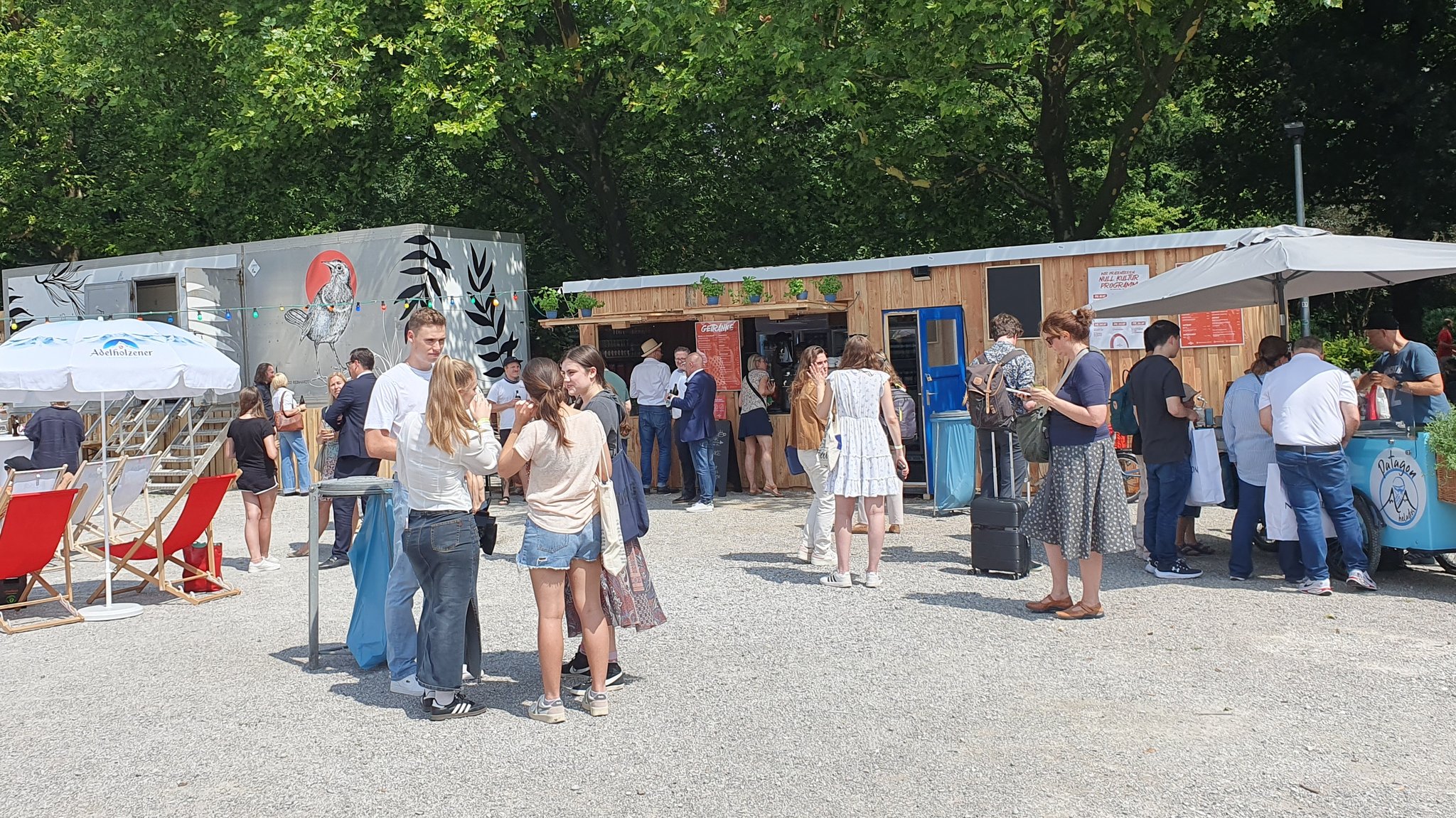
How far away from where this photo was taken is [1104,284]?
40.3 feet

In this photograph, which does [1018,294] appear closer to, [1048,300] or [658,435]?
[1048,300]

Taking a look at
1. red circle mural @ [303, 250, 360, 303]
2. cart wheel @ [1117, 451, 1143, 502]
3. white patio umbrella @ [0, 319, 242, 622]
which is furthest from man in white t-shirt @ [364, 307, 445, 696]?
red circle mural @ [303, 250, 360, 303]

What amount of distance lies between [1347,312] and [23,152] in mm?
28021

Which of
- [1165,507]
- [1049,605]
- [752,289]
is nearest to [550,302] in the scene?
[752,289]

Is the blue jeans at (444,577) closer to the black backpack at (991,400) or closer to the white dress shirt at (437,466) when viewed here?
the white dress shirt at (437,466)

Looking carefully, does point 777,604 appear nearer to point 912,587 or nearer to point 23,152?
point 912,587

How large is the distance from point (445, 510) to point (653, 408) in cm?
880

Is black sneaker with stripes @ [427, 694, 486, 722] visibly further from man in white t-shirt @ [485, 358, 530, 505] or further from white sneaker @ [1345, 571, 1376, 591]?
man in white t-shirt @ [485, 358, 530, 505]

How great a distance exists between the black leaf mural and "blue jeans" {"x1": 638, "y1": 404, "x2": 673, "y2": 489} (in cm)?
251

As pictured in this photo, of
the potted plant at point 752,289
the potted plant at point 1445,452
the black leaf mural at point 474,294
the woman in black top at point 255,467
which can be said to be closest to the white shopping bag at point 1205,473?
the potted plant at point 1445,452

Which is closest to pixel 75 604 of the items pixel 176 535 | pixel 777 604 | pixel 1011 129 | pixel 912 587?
pixel 176 535

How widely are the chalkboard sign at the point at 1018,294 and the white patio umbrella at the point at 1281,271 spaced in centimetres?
252

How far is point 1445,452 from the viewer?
707cm

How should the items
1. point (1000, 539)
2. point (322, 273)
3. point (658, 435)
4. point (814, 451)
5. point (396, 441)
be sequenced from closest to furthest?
1. point (396, 441)
2. point (1000, 539)
3. point (814, 451)
4. point (658, 435)
5. point (322, 273)
